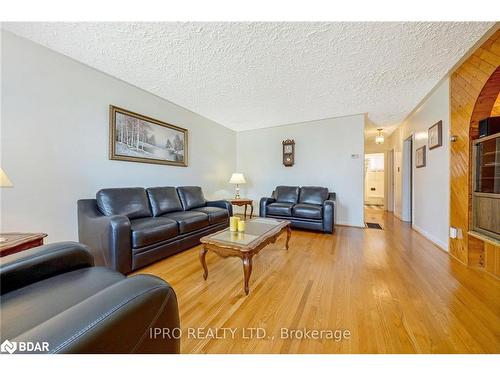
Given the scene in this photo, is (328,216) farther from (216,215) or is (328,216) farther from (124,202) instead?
(124,202)

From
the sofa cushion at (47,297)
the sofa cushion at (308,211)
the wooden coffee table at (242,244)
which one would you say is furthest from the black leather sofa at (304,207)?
the sofa cushion at (47,297)

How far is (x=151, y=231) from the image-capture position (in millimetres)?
2082

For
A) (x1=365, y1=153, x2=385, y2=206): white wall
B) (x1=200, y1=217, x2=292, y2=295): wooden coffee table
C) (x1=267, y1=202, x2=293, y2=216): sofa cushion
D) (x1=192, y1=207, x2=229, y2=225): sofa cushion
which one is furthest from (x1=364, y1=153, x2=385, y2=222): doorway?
(x1=200, y1=217, x2=292, y2=295): wooden coffee table

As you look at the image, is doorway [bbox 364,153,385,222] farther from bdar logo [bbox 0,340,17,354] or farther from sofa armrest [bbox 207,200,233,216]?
bdar logo [bbox 0,340,17,354]

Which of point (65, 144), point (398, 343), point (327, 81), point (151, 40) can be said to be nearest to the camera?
point (398, 343)

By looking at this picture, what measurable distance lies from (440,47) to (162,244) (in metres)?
3.52

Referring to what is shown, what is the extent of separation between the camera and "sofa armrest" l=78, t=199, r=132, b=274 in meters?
1.85

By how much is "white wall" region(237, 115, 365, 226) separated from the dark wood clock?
0.09 metres

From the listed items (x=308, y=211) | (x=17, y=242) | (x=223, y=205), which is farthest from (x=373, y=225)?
(x=17, y=242)

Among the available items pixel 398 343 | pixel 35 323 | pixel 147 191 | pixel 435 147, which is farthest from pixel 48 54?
pixel 435 147

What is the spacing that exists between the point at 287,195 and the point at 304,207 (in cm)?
70

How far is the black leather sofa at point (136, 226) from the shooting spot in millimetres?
1894
